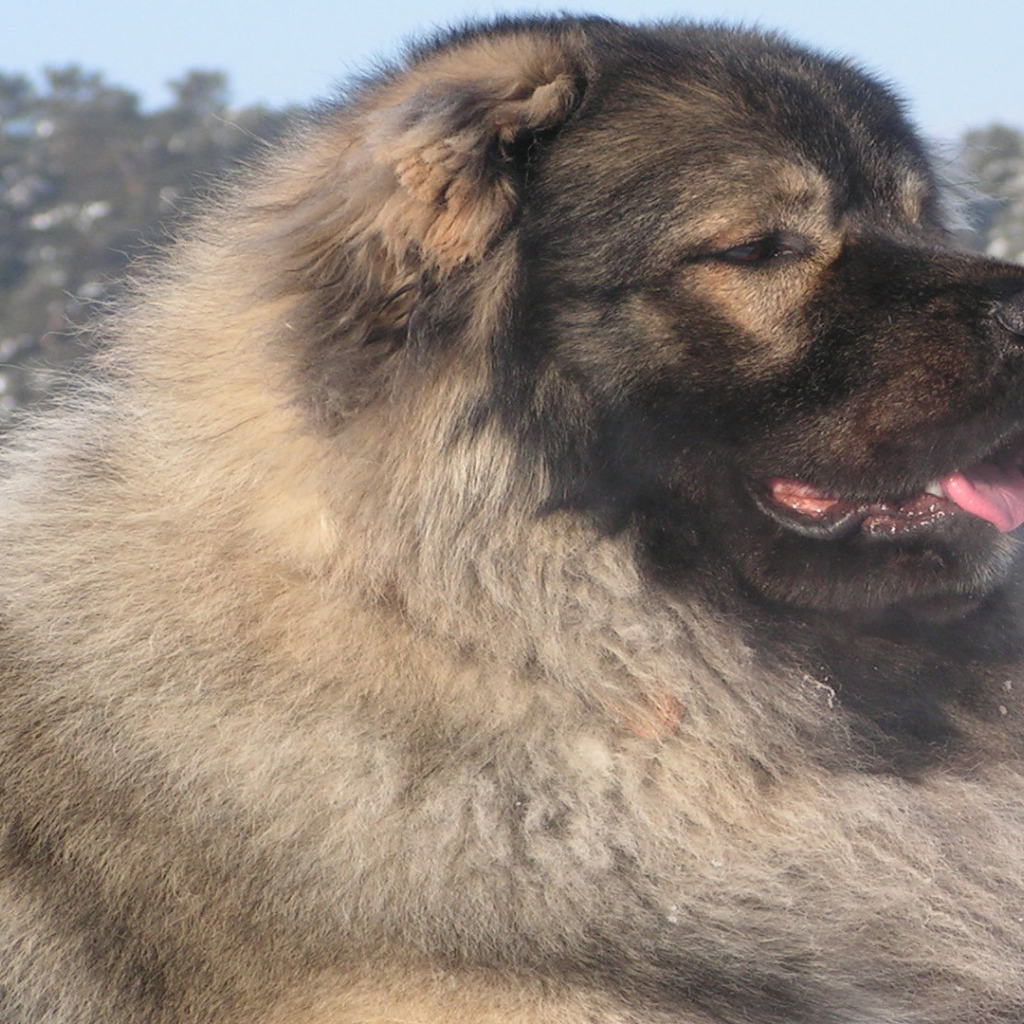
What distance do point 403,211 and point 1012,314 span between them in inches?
53.1

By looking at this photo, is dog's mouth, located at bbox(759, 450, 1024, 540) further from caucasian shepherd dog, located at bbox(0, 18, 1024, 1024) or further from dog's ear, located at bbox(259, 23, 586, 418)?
dog's ear, located at bbox(259, 23, 586, 418)

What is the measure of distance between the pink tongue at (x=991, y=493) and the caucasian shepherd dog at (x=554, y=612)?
11 mm

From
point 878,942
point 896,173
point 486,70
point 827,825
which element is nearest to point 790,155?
point 896,173

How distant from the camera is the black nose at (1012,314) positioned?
9.95ft

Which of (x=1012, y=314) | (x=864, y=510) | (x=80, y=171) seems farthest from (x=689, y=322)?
(x=80, y=171)

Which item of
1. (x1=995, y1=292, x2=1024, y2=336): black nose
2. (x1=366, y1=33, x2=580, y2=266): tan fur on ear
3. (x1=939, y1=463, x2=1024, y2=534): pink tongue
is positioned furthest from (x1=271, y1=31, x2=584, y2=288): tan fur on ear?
(x1=939, y1=463, x2=1024, y2=534): pink tongue

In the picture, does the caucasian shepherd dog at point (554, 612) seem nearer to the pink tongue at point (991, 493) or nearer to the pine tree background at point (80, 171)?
the pink tongue at point (991, 493)

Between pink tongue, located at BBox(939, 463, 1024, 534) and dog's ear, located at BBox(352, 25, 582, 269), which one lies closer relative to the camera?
dog's ear, located at BBox(352, 25, 582, 269)

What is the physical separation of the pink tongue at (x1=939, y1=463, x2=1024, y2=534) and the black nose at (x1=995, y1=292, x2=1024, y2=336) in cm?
35

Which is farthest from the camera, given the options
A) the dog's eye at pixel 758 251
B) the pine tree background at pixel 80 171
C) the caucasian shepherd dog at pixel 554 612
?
the pine tree background at pixel 80 171

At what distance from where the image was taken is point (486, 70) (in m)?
3.27

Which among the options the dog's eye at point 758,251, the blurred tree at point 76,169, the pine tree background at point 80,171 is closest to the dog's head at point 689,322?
the dog's eye at point 758,251

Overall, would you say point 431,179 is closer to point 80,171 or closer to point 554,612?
point 554,612

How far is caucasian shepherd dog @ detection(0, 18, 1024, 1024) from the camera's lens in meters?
2.96
